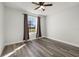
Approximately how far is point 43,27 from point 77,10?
346cm

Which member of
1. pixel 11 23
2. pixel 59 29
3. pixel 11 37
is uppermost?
pixel 11 23

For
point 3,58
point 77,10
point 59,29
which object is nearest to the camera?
point 3,58

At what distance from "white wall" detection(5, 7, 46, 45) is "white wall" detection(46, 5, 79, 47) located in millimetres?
2610

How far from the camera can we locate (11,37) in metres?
4.46

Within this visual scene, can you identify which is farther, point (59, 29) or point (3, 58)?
point (59, 29)

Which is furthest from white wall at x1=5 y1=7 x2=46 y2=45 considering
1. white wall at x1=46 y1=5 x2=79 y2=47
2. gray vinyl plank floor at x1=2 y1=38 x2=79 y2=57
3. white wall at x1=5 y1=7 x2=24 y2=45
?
white wall at x1=46 y1=5 x2=79 y2=47

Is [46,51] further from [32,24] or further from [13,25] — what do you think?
[32,24]

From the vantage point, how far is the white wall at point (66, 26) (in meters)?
4.07

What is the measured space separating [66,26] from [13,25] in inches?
136

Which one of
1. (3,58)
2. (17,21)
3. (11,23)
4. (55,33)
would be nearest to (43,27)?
(55,33)

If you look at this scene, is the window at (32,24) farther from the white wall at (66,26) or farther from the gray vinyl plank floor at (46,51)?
the gray vinyl plank floor at (46,51)

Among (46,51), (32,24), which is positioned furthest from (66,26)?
(32,24)

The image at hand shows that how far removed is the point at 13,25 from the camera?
4496 millimetres

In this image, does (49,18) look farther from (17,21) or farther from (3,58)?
(3,58)
